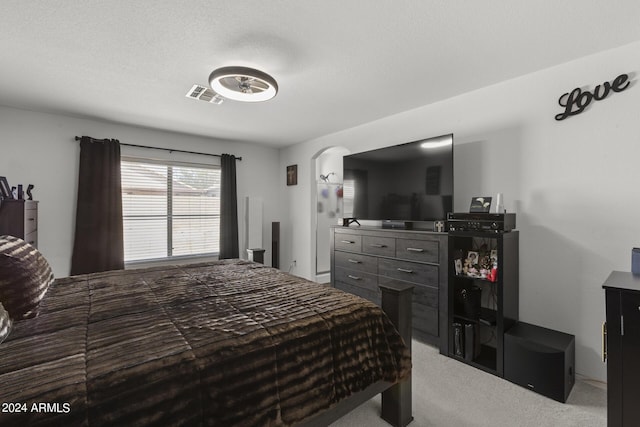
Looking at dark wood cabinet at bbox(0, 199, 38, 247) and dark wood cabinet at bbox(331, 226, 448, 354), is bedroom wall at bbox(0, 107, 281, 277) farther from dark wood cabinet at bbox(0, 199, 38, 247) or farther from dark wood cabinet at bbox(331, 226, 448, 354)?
dark wood cabinet at bbox(331, 226, 448, 354)

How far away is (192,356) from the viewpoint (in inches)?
42.4

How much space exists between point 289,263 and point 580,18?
4.74m

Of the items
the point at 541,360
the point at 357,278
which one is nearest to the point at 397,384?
the point at 541,360

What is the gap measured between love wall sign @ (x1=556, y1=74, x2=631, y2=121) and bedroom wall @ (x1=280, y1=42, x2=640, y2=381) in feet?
0.13

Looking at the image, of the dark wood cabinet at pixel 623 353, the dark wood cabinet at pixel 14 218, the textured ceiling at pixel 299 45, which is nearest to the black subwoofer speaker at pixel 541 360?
the dark wood cabinet at pixel 623 353

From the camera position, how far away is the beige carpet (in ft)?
5.83

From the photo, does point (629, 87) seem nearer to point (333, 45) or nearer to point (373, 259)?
point (333, 45)

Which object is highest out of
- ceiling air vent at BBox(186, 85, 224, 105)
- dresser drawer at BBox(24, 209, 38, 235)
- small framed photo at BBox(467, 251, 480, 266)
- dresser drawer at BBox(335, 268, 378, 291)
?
ceiling air vent at BBox(186, 85, 224, 105)

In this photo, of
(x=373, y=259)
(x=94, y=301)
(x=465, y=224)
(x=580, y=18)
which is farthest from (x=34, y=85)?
(x=580, y=18)

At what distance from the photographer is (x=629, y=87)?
6.75 ft

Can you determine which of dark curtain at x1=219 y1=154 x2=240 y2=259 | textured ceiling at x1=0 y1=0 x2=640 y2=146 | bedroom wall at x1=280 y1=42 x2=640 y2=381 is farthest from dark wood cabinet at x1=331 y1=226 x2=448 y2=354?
dark curtain at x1=219 y1=154 x2=240 y2=259

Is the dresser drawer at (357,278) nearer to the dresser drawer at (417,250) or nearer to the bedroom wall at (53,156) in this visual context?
the dresser drawer at (417,250)

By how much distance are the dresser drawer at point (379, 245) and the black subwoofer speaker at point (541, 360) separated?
123cm

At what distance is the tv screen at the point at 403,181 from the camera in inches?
113
